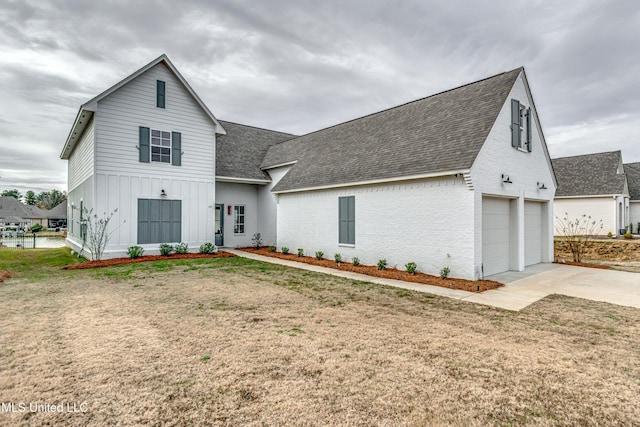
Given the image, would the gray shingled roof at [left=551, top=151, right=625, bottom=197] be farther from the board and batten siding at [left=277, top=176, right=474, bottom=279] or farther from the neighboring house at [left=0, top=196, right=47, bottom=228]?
the neighboring house at [left=0, top=196, right=47, bottom=228]

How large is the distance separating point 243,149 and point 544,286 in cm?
1603

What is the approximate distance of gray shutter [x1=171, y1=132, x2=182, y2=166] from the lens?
45.5 ft

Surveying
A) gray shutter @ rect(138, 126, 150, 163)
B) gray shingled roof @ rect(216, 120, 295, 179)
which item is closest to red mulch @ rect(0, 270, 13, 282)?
gray shutter @ rect(138, 126, 150, 163)

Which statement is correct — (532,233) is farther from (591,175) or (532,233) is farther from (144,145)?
(591,175)

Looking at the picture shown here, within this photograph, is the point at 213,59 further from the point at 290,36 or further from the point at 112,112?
the point at 112,112

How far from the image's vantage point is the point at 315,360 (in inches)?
152

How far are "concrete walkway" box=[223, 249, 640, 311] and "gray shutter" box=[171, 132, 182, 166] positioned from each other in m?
7.61

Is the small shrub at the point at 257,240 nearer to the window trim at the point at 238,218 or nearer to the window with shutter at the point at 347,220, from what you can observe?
the window trim at the point at 238,218

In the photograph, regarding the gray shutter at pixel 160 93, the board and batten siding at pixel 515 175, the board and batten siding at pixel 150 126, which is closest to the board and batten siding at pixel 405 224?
the board and batten siding at pixel 515 175

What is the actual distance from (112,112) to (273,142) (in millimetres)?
10124

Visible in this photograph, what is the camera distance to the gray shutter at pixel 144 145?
13.1 meters

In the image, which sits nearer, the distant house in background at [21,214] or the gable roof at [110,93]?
the gable roof at [110,93]

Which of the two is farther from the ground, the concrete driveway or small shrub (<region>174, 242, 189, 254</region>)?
small shrub (<region>174, 242, 189, 254</region>)

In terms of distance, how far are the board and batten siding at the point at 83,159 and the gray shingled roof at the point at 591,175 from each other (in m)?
29.8
